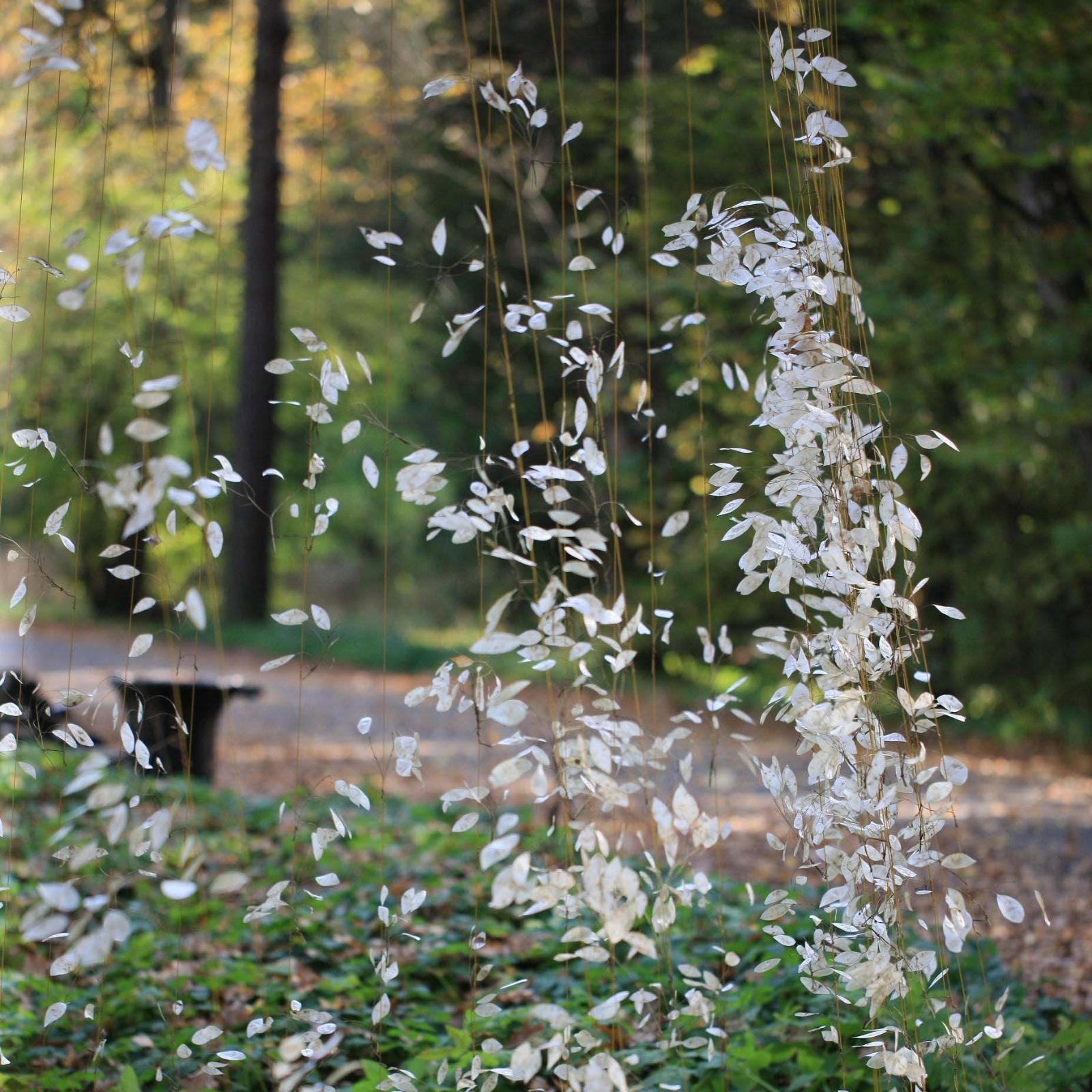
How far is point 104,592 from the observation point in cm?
1427

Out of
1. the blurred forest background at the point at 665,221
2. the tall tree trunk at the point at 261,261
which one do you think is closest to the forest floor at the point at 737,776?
the blurred forest background at the point at 665,221

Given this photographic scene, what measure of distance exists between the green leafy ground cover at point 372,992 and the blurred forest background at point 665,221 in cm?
123

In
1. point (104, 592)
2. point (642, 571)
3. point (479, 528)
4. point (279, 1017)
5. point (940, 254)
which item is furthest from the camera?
point (104, 592)

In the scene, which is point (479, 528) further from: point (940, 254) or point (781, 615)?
point (781, 615)

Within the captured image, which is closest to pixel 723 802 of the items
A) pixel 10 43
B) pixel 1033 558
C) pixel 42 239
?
pixel 1033 558

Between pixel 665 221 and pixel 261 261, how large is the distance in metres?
5.33

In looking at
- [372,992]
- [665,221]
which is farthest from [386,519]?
[665,221]

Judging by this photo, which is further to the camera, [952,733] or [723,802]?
[952,733]

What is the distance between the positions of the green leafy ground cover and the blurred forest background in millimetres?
1231

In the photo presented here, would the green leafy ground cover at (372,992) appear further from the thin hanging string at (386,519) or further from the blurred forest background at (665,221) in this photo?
the blurred forest background at (665,221)

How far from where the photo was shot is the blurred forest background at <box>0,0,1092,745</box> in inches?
183

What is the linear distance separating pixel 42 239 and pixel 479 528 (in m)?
12.9

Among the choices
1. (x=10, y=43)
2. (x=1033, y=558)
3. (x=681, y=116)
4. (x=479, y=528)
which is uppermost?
(x=10, y=43)

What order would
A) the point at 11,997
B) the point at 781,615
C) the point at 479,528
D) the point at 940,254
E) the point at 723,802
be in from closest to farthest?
the point at 479,528 < the point at 11,997 < the point at 723,802 < the point at 940,254 < the point at 781,615
